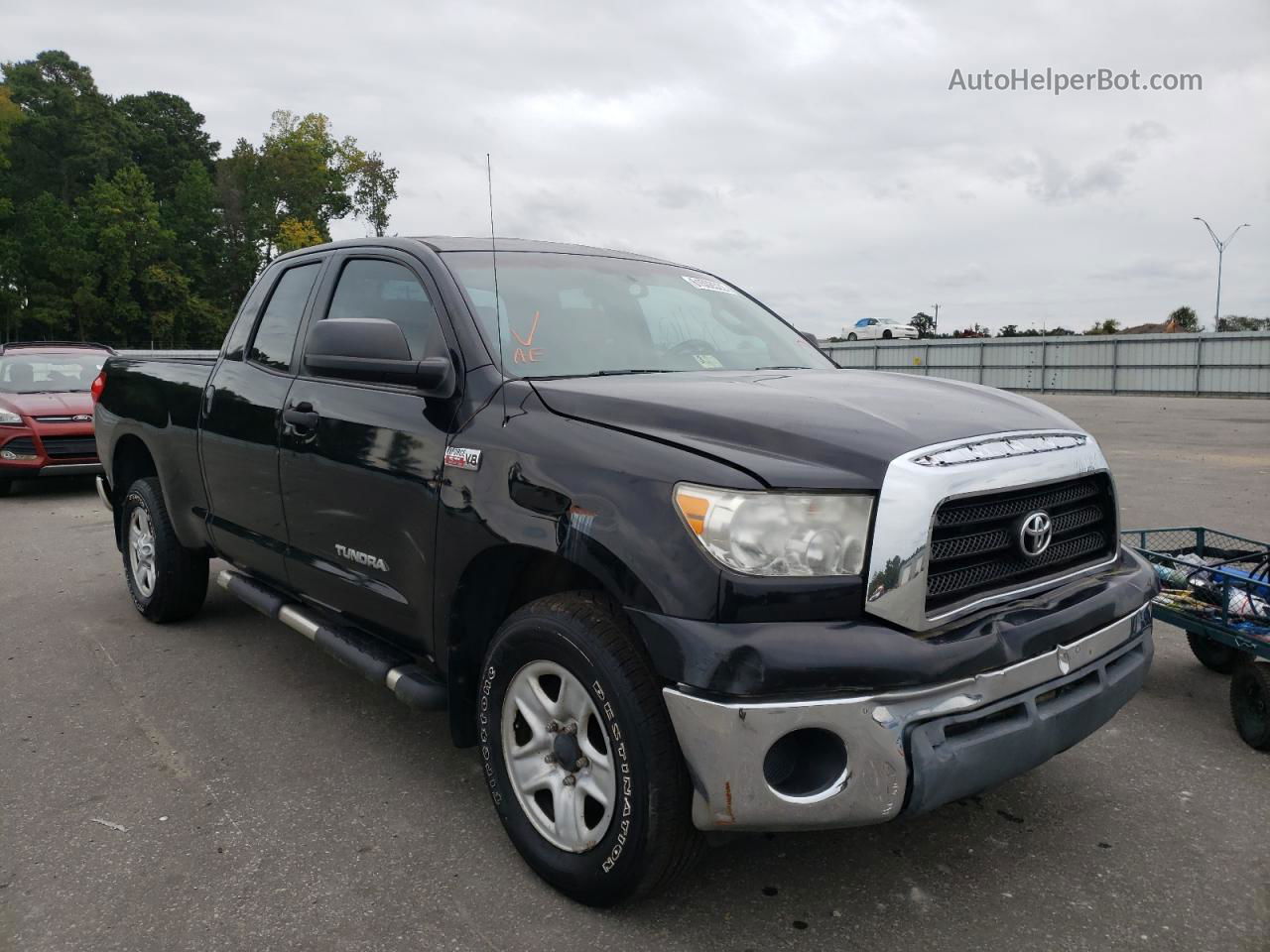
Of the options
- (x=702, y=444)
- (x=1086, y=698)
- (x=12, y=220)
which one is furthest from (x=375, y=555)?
(x=12, y=220)

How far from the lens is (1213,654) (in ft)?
14.5

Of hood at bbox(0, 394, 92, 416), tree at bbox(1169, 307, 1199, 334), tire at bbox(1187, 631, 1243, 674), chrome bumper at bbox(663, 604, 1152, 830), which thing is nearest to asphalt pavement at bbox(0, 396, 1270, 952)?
tire at bbox(1187, 631, 1243, 674)

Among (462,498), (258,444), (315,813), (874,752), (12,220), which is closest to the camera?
(874,752)

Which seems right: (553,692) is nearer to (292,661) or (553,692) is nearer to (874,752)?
(874,752)

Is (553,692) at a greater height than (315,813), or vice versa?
(553,692)

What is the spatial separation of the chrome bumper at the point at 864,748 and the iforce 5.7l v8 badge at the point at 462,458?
941 mm

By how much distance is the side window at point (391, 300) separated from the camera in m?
3.35

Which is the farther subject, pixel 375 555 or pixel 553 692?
pixel 375 555

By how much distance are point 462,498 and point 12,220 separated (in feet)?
211

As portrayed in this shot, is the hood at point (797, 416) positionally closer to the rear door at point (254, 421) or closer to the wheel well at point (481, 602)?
the wheel well at point (481, 602)

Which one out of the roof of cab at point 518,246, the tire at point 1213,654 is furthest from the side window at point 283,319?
the tire at point 1213,654

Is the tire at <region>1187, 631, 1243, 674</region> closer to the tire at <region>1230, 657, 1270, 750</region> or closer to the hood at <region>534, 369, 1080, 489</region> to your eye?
the tire at <region>1230, 657, 1270, 750</region>

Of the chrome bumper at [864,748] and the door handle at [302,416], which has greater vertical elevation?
the door handle at [302,416]

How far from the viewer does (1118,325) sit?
257 feet
